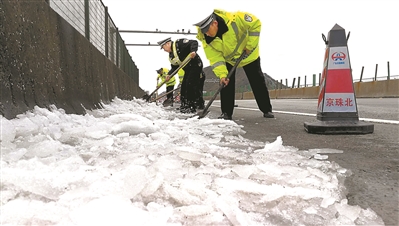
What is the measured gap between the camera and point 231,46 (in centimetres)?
497

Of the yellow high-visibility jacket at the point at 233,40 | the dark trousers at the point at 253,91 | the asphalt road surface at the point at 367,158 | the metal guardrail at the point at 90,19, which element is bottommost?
the asphalt road surface at the point at 367,158

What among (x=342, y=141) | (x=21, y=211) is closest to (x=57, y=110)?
(x=21, y=211)

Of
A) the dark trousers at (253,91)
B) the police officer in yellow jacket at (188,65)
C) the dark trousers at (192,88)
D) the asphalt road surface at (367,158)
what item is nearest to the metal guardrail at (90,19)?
the police officer in yellow jacket at (188,65)

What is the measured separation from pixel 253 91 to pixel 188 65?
261 cm

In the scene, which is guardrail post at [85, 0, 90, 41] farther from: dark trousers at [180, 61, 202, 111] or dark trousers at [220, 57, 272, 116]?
dark trousers at [220, 57, 272, 116]

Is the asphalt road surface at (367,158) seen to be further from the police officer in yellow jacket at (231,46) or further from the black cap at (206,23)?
the black cap at (206,23)

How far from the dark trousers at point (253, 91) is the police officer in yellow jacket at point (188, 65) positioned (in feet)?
6.13

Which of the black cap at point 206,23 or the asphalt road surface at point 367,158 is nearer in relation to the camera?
the asphalt road surface at point 367,158

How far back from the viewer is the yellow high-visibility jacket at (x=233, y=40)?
186 inches

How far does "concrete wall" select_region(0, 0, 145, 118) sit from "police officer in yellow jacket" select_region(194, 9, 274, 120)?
5.55ft

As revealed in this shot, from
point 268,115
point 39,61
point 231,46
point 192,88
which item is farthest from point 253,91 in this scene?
point 39,61

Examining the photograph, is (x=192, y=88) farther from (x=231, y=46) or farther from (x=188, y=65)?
(x=231, y=46)

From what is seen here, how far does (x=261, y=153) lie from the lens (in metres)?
2.29

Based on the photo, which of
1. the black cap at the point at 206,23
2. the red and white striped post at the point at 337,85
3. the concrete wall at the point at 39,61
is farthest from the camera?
the black cap at the point at 206,23
